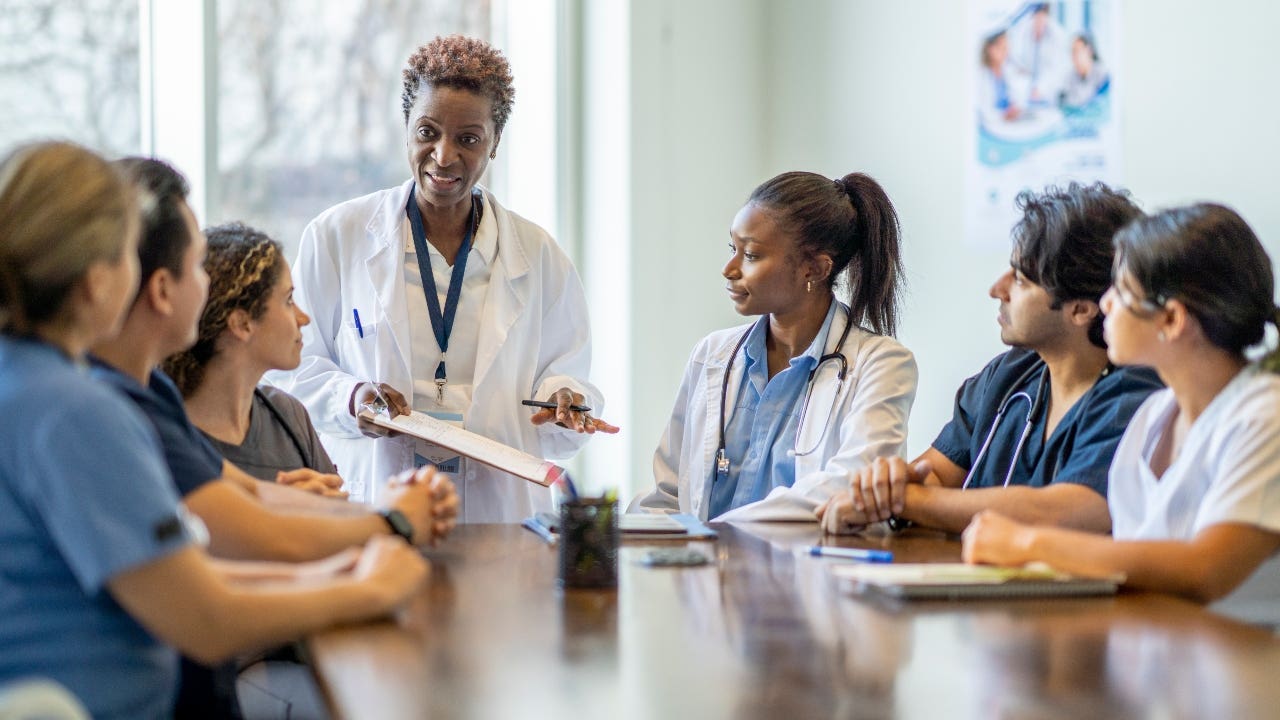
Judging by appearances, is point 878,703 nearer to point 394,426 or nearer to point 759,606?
point 759,606

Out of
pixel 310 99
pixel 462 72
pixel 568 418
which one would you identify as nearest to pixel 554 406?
pixel 568 418

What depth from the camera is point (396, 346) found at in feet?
10.3

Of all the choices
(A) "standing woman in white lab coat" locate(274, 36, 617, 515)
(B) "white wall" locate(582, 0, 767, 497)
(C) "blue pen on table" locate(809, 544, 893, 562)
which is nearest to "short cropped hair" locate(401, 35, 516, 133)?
(A) "standing woman in white lab coat" locate(274, 36, 617, 515)

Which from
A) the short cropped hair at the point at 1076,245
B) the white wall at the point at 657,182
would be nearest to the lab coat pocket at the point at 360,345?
the white wall at the point at 657,182

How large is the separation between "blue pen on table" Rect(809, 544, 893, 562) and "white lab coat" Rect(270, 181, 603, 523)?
1.18 m

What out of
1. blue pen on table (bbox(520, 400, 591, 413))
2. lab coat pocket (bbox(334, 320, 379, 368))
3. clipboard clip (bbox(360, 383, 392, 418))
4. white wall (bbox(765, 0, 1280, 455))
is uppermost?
white wall (bbox(765, 0, 1280, 455))

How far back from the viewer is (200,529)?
1475mm

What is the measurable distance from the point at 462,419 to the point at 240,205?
1.44 metres

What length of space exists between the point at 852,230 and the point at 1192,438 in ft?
4.35

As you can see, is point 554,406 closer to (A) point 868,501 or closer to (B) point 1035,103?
(A) point 868,501

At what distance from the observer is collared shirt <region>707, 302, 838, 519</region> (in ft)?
9.57

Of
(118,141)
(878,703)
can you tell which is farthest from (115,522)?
(118,141)

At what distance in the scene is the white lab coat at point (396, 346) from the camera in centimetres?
315

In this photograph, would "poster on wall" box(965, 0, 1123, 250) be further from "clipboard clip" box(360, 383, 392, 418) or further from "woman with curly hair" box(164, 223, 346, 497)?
"woman with curly hair" box(164, 223, 346, 497)
